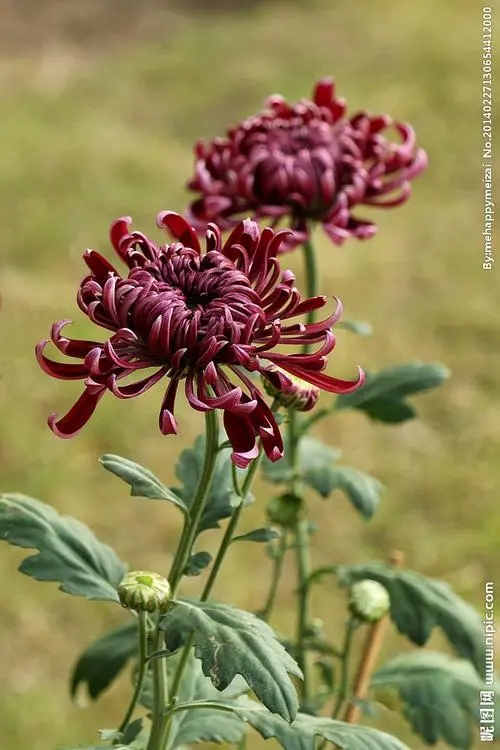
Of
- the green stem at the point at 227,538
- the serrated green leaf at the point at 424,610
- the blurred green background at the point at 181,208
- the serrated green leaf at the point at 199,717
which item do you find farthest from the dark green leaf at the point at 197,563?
the blurred green background at the point at 181,208

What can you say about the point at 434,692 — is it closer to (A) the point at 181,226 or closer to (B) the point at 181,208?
(A) the point at 181,226

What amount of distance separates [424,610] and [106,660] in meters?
0.30

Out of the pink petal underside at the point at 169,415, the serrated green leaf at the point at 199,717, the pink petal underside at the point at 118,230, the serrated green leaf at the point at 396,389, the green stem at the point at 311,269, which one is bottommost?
the serrated green leaf at the point at 199,717

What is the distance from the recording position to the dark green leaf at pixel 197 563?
0.71 m

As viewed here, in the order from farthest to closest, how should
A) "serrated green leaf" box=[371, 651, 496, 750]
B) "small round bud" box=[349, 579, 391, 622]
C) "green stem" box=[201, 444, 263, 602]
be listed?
"serrated green leaf" box=[371, 651, 496, 750] → "small round bud" box=[349, 579, 391, 622] → "green stem" box=[201, 444, 263, 602]

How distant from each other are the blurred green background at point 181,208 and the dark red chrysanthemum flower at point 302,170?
0.86 meters

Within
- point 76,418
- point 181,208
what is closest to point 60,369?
point 76,418

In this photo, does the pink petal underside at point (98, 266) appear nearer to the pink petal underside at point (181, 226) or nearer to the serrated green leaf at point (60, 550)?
the pink petal underside at point (181, 226)

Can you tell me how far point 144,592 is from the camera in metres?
0.64

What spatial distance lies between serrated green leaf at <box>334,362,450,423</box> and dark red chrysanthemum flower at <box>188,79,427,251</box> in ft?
0.47

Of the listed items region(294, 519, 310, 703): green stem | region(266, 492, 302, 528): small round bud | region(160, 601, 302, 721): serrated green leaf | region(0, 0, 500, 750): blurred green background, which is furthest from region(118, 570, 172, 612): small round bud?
region(0, 0, 500, 750): blurred green background

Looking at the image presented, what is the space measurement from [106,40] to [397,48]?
1.16 meters

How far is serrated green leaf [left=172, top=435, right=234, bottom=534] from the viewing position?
31.0 inches

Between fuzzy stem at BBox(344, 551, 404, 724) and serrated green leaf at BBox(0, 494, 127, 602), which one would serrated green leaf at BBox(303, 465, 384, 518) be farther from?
serrated green leaf at BBox(0, 494, 127, 602)
